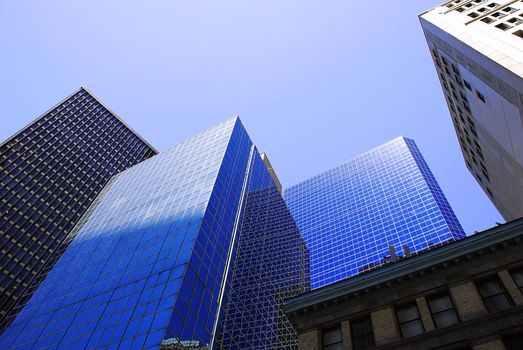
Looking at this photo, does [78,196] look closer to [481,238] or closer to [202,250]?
[202,250]

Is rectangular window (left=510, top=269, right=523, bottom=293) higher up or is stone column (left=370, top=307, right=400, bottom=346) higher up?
rectangular window (left=510, top=269, right=523, bottom=293)

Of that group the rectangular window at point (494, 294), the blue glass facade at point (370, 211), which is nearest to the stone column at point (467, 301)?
the rectangular window at point (494, 294)

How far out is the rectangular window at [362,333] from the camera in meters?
20.2

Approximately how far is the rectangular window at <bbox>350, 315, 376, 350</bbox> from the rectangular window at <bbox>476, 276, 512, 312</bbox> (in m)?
5.54

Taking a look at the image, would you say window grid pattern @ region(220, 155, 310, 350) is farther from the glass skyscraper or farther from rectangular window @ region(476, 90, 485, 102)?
rectangular window @ region(476, 90, 485, 102)

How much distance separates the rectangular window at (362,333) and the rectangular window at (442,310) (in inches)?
123

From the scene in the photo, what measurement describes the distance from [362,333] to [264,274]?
4307cm

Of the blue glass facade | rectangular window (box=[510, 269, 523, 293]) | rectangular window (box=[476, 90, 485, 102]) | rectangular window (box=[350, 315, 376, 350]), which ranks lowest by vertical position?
rectangular window (box=[350, 315, 376, 350])

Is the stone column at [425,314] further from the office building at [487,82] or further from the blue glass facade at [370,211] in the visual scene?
the blue glass facade at [370,211]

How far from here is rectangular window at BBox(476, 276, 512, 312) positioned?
1842 cm

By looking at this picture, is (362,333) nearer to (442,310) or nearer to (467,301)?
(442,310)

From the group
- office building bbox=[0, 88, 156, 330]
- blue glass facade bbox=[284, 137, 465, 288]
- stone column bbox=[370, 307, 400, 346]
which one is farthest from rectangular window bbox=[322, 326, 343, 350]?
blue glass facade bbox=[284, 137, 465, 288]

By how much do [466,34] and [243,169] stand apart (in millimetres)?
40469

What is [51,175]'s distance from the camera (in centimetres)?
11825
